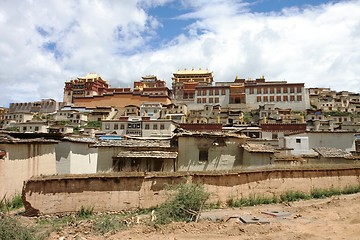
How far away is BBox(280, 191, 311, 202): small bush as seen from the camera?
16294 mm

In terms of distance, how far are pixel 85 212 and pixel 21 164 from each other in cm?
461

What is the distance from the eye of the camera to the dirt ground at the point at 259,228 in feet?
35.4

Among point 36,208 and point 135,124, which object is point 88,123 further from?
point 36,208

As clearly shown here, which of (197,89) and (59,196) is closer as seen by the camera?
(59,196)

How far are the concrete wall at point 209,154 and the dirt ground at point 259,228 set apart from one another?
561 centimetres

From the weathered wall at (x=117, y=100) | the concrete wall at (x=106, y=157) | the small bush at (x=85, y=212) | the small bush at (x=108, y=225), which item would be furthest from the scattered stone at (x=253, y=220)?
the weathered wall at (x=117, y=100)

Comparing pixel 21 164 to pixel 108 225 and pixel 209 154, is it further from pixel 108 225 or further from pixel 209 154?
pixel 209 154

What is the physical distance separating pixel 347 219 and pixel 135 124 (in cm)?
4426

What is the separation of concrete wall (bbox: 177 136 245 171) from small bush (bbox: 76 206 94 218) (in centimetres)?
669

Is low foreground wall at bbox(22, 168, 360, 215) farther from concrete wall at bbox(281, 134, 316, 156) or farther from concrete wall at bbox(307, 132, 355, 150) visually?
concrete wall at bbox(307, 132, 355, 150)

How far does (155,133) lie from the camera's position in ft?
173

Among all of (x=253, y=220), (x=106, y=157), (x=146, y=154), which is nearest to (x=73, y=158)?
(x=106, y=157)

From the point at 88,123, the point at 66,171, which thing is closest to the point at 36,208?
the point at 66,171

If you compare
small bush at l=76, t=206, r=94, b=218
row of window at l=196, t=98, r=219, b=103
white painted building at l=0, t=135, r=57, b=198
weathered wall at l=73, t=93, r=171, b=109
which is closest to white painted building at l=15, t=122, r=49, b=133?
weathered wall at l=73, t=93, r=171, b=109
